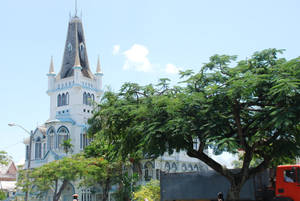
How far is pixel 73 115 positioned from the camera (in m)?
64.9

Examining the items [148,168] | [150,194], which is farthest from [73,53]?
[150,194]

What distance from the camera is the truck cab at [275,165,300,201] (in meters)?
15.7

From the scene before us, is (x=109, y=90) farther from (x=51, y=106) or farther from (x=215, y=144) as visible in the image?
(x=51, y=106)

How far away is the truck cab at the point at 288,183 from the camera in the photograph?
618 inches

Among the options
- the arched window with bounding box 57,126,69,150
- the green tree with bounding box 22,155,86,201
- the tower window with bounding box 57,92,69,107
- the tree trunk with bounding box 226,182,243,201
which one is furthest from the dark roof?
the tree trunk with bounding box 226,182,243,201

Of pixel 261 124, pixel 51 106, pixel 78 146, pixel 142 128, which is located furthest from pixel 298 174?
pixel 51 106

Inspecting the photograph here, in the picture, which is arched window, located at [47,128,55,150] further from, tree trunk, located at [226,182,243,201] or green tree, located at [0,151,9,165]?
tree trunk, located at [226,182,243,201]

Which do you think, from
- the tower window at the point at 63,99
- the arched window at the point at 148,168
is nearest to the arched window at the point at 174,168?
the arched window at the point at 148,168

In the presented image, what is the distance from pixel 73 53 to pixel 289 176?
5690 centimetres

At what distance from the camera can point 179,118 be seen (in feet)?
56.9

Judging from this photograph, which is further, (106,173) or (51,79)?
(51,79)

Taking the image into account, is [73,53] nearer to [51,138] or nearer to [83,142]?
[51,138]

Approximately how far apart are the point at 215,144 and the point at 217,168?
2.97m

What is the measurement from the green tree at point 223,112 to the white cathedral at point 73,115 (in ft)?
114
